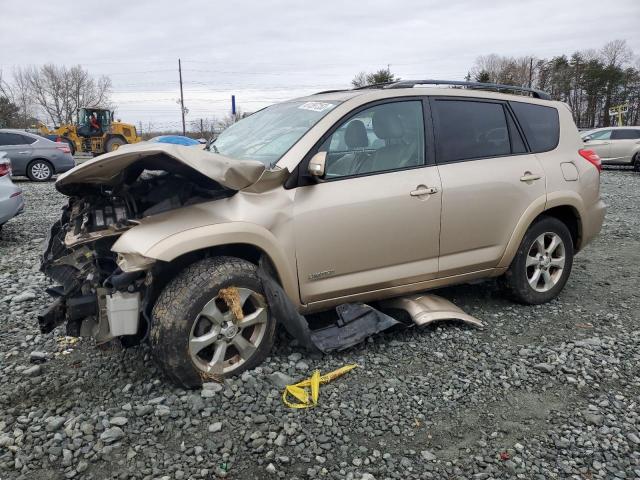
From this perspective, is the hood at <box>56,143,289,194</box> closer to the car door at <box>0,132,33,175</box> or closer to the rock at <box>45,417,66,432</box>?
the rock at <box>45,417,66,432</box>

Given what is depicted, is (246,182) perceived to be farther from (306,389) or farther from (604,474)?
(604,474)

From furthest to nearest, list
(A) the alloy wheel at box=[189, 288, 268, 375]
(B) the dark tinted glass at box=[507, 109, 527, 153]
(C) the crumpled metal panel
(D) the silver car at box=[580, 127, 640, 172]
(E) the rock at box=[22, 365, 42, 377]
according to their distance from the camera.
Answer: (D) the silver car at box=[580, 127, 640, 172]
(B) the dark tinted glass at box=[507, 109, 527, 153]
(C) the crumpled metal panel
(E) the rock at box=[22, 365, 42, 377]
(A) the alloy wheel at box=[189, 288, 268, 375]

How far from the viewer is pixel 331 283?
10.9ft

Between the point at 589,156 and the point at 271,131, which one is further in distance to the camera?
the point at 589,156

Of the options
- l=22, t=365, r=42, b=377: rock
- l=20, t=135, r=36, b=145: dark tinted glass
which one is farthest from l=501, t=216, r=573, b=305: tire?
l=20, t=135, r=36, b=145: dark tinted glass

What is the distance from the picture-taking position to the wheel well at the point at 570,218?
4.37 metres

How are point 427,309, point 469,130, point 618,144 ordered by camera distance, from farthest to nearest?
1. point 618,144
2. point 469,130
3. point 427,309

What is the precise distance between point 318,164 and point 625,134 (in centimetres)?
1860

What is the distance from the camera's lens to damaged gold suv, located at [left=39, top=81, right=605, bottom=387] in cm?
288

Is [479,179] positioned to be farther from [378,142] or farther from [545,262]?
[545,262]

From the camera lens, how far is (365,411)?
276 cm

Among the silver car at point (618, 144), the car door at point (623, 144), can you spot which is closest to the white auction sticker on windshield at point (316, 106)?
the silver car at point (618, 144)

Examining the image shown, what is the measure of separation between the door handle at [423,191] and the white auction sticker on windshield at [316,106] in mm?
850

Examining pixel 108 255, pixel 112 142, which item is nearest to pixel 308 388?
pixel 108 255
